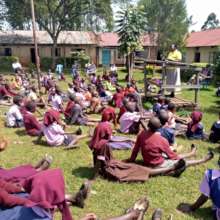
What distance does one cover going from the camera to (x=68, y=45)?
1553 inches

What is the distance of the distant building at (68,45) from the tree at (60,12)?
137 inches

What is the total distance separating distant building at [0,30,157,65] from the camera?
126 feet

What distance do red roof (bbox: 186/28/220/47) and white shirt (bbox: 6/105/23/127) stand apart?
28.2 m

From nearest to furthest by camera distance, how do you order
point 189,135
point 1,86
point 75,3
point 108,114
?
1. point 108,114
2. point 189,135
3. point 1,86
4. point 75,3

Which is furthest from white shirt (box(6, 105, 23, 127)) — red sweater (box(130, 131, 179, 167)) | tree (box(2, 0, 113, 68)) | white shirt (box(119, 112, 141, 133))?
tree (box(2, 0, 113, 68))

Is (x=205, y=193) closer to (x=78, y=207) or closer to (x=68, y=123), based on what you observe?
(x=78, y=207)

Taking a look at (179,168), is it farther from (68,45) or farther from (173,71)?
(68,45)

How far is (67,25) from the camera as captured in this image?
3519 centimetres

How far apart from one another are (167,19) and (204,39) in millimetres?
4582

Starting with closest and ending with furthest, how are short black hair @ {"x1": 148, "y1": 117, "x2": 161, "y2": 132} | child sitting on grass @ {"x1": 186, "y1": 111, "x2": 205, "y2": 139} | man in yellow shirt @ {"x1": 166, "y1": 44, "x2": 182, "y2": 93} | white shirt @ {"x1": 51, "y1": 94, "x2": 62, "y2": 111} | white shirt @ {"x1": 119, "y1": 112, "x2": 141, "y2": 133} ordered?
short black hair @ {"x1": 148, "y1": 117, "x2": 161, "y2": 132}
child sitting on grass @ {"x1": 186, "y1": 111, "x2": 205, "y2": 139}
white shirt @ {"x1": 119, "y1": 112, "x2": 141, "y2": 133}
white shirt @ {"x1": 51, "y1": 94, "x2": 62, "y2": 111}
man in yellow shirt @ {"x1": 166, "y1": 44, "x2": 182, "y2": 93}

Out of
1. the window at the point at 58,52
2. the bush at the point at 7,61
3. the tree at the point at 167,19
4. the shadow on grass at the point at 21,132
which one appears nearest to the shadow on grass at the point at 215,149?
the shadow on grass at the point at 21,132

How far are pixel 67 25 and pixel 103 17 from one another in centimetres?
364

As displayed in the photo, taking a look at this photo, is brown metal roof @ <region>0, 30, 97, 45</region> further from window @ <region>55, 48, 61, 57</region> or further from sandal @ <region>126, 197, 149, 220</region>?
sandal @ <region>126, 197, 149, 220</region>

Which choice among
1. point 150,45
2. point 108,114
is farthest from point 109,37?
point 108,114
